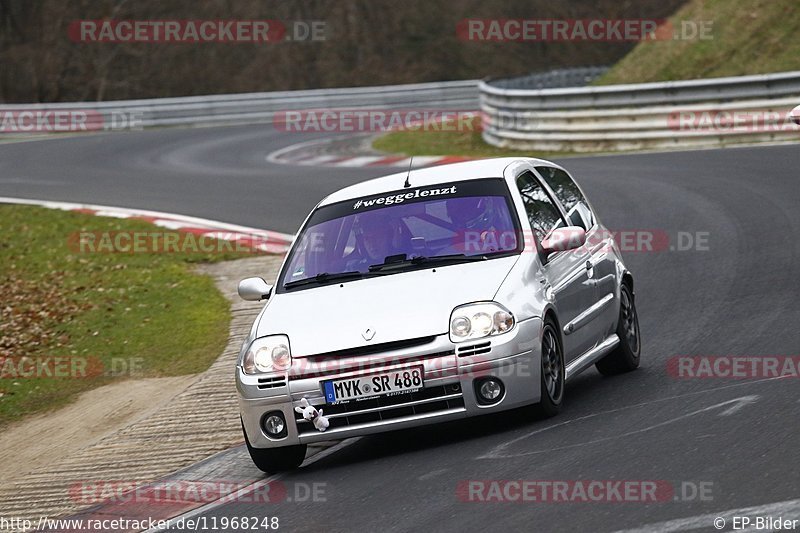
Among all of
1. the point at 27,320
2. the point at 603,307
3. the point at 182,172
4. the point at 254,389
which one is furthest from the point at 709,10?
the point at 254,389

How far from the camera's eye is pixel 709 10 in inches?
1097

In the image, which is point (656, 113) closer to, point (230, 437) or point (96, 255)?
point (96, 255)

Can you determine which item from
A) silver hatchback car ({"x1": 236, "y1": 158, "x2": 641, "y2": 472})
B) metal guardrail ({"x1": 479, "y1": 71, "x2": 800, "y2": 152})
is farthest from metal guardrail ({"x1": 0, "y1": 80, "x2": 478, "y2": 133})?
silver hatchback car ({"x1": 236, "y1": 158, "x2": 641, "y2": 472})

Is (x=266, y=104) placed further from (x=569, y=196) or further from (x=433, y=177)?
(x=433, y=177)

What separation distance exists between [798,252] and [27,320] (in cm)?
781

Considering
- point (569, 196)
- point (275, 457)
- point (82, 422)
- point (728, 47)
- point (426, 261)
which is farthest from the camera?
point (728, 47)

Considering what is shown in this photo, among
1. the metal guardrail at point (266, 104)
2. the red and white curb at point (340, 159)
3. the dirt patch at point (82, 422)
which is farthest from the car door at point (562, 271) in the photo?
the metal guardrail at point (266, 104)

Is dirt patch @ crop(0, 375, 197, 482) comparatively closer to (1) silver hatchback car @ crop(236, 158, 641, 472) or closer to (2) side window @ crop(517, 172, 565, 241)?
(1) silver hatchback car @ crop(236, 158, 641, 472)

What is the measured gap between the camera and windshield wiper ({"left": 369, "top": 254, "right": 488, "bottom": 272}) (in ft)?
26.4

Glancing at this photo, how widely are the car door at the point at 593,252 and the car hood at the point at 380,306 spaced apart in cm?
101

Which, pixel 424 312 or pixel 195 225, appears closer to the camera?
pixel 424 312

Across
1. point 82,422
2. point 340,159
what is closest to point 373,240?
point 82,422

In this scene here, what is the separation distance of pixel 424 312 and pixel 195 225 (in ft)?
37.0

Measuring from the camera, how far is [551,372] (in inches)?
304
